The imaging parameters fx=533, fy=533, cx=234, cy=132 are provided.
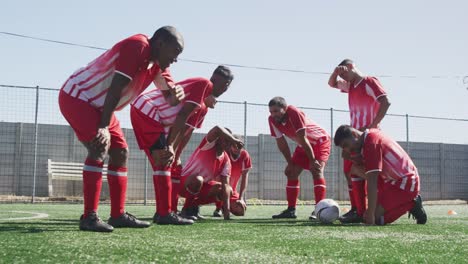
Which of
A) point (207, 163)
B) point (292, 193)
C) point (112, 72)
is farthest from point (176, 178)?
point (112, 72)

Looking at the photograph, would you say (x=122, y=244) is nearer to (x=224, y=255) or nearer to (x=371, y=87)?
(x=224, y=255)

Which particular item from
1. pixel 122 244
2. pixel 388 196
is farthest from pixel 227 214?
pixel 122 244

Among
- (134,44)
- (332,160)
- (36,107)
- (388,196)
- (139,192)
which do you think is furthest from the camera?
(332,160)

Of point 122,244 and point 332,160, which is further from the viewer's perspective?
point 332,160

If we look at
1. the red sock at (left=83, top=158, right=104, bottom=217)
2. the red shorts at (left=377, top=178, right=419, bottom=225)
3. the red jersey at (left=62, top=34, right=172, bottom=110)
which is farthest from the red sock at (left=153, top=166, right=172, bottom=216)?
the red shorts at (left=377, top=178, right=419, bottom=225)

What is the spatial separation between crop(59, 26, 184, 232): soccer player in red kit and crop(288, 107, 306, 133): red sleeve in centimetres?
332

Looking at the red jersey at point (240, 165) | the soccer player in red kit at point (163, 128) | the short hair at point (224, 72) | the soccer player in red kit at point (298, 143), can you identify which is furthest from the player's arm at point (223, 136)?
the red jersey at point (240, 165)

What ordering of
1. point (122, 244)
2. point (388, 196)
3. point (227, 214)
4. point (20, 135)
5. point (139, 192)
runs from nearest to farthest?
point (122, 244) < point (388, 196) < point (227, 214) < point (20, 135) < point (139, 192)

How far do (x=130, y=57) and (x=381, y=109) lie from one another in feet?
12.0

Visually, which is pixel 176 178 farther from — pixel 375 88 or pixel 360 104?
pixel 375 88

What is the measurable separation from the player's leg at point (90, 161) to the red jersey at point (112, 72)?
0.31 ft

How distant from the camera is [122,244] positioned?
331 centimetres

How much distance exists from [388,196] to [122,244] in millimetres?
3451

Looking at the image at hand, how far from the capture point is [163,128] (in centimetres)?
569
